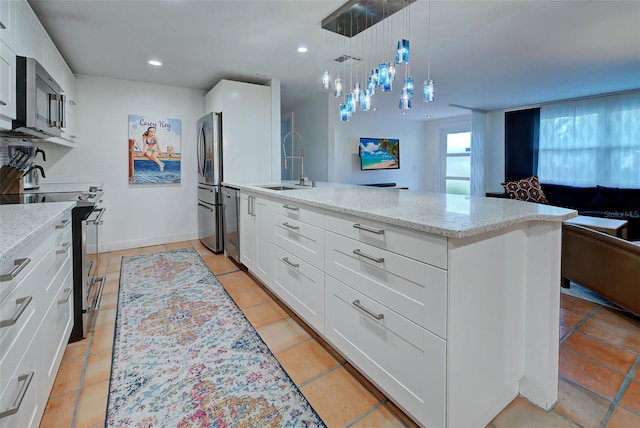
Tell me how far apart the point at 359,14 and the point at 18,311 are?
2573mm

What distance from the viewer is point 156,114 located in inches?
179

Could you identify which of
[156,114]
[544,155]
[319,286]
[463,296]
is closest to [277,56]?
[156,114]

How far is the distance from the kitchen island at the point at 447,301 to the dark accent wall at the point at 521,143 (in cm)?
569

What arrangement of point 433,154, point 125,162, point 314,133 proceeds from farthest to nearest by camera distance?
point 433,154, point 314,133, point 125,162

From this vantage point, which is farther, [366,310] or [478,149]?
[478,149]

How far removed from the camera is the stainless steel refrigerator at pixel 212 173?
13.2 feet

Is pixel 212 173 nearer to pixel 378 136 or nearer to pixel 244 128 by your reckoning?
pixel 244 128

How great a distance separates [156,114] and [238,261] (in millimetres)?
2531

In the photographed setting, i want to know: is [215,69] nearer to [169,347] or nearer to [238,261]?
[238,261]

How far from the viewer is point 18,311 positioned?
1008mm

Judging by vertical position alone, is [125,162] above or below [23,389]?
above

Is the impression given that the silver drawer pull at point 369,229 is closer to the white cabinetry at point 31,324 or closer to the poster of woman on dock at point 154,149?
the white cabinetry at point 31,324

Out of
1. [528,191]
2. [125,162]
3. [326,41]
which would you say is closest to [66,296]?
[326,41]

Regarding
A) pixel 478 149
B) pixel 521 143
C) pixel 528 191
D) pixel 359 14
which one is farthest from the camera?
pixel 478 149
